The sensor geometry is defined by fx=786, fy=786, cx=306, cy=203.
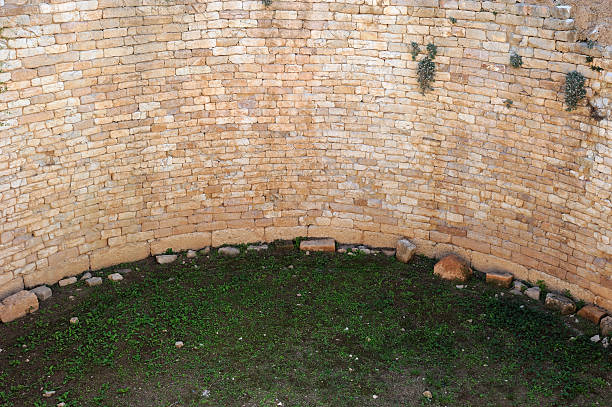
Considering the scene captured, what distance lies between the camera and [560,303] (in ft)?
38.2

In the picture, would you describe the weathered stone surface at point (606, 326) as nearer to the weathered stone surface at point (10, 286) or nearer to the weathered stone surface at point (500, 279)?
the weathered stone surface at point (500, 279)

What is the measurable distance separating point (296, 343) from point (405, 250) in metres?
2.84

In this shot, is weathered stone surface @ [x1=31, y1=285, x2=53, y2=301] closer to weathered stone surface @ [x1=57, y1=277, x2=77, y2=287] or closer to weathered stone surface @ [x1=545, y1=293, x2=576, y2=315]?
weathered stone surface @ [x1=57, y1=277, x2=77, y2=287]

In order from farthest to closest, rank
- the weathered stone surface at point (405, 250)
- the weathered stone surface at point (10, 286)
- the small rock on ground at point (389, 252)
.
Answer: the small rock on ground at point (389, 252) → the weathered stone surface at point (405, 250) → the weathered stone surface at point (10, 286)

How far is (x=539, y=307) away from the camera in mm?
11812

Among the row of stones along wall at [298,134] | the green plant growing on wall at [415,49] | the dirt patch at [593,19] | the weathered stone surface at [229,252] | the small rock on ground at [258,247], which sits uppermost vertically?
the dirt patch at [593,19]

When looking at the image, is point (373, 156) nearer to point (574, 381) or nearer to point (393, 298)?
point (393, 298)

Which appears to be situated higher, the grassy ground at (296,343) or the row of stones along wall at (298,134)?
the row of stones along wall at (298,134)

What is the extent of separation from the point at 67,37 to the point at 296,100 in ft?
12.2

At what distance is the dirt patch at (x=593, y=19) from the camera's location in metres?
10.7

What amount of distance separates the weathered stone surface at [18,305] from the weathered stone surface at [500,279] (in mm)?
7001

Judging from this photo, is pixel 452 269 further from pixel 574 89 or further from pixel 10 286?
pixel 10 286

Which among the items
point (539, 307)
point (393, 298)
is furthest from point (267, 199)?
point (539, 307)

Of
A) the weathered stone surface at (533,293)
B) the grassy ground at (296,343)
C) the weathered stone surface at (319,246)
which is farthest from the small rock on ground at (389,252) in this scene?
the weathered stone surface at (533,293)
